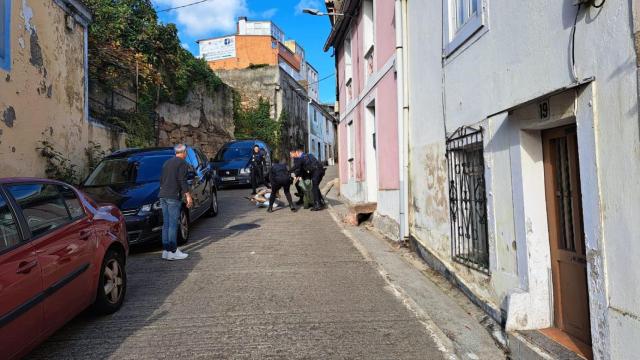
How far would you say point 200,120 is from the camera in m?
20.9

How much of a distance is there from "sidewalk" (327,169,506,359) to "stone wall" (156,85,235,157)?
39.8 ft

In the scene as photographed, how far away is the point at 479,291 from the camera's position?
195 inches

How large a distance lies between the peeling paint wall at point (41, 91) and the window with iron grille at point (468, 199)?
7.37m

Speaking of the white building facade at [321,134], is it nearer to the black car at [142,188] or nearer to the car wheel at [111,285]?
the black car at [142,188]

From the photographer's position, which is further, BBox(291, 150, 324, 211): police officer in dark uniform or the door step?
BBox(291, 150, 324, 211): police officer in dark uniform

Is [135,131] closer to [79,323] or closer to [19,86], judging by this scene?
[19,86]

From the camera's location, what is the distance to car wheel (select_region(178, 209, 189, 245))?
7.91 m

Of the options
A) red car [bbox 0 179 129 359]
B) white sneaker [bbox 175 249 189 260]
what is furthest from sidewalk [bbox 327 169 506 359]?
red car [bbox 0 179 129 359]

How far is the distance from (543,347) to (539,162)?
1.57 meters

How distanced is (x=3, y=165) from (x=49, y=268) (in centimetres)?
542

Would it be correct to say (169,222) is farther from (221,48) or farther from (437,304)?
(221,48)

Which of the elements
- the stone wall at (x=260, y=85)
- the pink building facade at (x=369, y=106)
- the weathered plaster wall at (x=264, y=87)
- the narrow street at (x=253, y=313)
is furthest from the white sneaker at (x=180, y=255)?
the stone wall at (x=260, y=85)

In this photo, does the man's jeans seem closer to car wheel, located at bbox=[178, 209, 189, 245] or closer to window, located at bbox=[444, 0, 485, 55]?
car wheel, located at bbox=[178, 209, 189, 245]

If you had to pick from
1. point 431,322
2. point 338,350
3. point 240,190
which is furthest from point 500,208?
point 240,190
